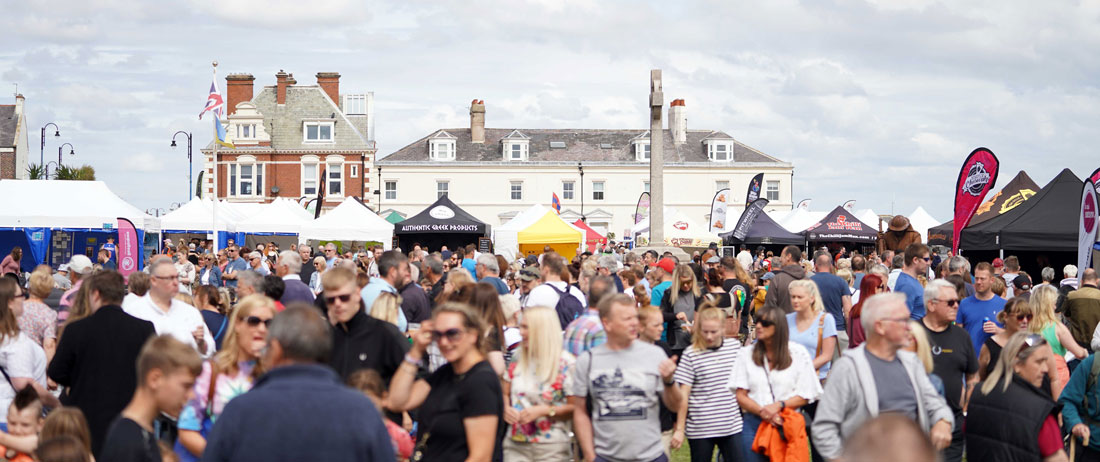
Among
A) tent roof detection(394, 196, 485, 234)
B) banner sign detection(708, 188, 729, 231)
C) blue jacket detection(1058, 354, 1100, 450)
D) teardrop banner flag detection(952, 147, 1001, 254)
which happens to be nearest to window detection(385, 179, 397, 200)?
banner sign detection(708, 188, 729, 231)

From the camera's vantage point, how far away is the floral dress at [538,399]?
18.7 feet

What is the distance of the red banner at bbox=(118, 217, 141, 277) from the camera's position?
20.4 meters

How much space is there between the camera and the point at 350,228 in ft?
91.0

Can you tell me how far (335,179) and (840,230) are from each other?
33.5 meters

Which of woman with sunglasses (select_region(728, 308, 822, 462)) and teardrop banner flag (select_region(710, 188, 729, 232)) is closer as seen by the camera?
woman with sunglasses (select_region(728, 308, 822, 462))

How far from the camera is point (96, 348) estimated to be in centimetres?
592

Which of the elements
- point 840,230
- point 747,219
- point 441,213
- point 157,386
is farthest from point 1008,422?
point 840,230

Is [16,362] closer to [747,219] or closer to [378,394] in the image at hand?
[378,394]

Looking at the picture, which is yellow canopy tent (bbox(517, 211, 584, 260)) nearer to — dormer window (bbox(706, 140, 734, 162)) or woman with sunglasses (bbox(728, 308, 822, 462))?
woman with sunglasses (bbox(728, 308, 822, 462))

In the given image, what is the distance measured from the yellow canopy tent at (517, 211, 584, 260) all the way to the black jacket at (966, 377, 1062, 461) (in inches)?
886

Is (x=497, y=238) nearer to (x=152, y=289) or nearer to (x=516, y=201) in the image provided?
(x=152, y=289)

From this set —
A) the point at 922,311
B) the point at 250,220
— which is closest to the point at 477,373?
the point at 922,311

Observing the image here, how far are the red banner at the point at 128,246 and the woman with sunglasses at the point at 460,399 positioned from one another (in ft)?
55.8

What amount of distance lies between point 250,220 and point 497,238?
24.0 ft
